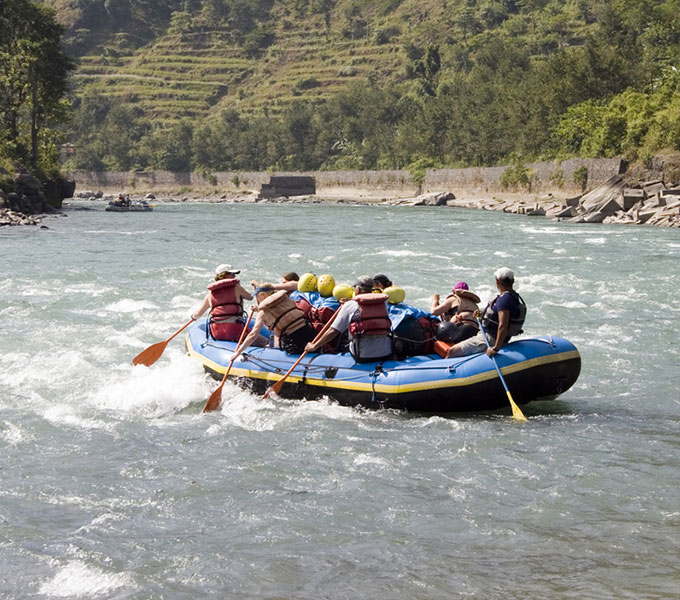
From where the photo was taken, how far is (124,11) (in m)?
173

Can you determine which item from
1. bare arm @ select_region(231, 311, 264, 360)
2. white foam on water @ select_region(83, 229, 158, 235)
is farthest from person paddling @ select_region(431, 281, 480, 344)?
white foam on water @ select_region(83, 229, 158, 235)

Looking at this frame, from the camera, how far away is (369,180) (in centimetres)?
8344

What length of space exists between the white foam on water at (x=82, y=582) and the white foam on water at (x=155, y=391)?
4.45m

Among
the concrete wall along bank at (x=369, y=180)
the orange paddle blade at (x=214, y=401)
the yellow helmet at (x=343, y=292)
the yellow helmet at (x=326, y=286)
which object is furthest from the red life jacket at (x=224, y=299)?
the concrete wall along bank at (x=369, y=180)

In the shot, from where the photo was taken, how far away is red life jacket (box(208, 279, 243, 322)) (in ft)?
43.0

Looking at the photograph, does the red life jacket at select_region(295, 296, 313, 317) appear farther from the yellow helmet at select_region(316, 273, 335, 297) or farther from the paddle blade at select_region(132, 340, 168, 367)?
the paddle blade at select_region(132, 340, 168, 367)

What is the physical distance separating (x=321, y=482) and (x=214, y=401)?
10.1ft

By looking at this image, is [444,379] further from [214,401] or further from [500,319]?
[214,401]

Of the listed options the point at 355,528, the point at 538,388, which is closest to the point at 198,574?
the point at 355,528

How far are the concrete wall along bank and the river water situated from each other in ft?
121

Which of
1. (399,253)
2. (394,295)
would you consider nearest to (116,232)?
(399,253)

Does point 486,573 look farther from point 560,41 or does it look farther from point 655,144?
point 560,41

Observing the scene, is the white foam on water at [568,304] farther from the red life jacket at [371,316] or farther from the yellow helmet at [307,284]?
the red life jacket at [371,316]

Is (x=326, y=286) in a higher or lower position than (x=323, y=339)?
higher
